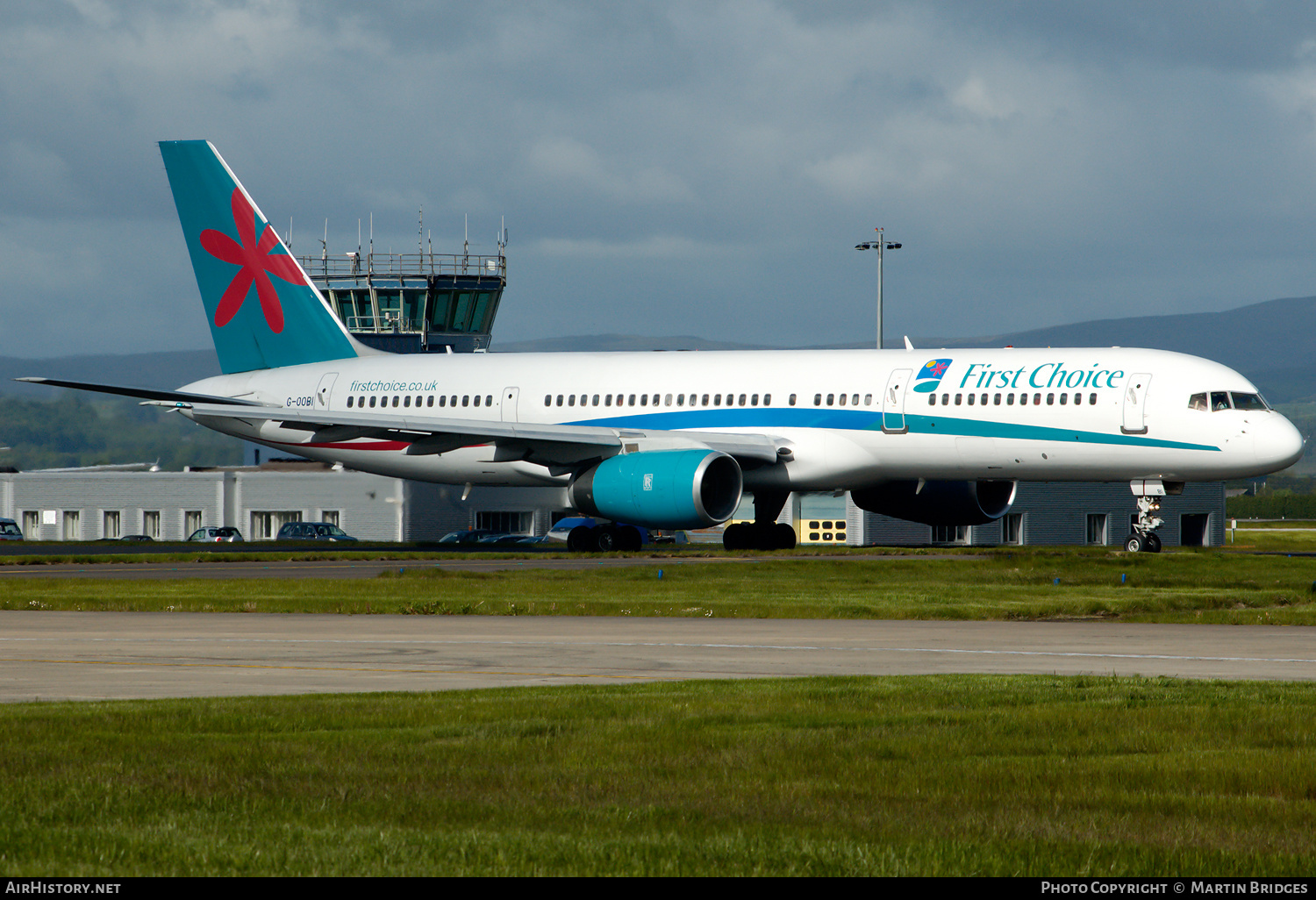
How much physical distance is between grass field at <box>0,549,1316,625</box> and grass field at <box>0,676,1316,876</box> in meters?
9.27

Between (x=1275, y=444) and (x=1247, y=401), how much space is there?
1.13 meters

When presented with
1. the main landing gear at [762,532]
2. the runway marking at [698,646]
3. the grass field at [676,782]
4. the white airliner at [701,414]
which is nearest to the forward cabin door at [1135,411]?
the white airliner at [701,414]

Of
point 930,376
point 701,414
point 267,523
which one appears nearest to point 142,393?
point 701,414

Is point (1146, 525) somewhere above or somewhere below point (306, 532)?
above

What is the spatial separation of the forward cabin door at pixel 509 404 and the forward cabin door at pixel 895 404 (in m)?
10.4

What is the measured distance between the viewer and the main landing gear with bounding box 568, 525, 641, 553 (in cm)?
4081

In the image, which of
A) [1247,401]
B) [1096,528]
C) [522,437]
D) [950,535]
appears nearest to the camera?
[1247,401]

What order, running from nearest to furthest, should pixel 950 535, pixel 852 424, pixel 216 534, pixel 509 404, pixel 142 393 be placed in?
pixel 852 424, pixel 142 393, pixel 509 404, pixel 216 534, pixel 950 535

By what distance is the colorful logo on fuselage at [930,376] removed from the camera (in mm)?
36844

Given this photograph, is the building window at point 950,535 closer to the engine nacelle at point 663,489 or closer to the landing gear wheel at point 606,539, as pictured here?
the landing gear wheel at point 606,539

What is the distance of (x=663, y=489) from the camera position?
118 ft

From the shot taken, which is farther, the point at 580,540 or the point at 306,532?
the point at 306,532

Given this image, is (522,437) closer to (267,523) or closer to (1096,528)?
(267,523)
